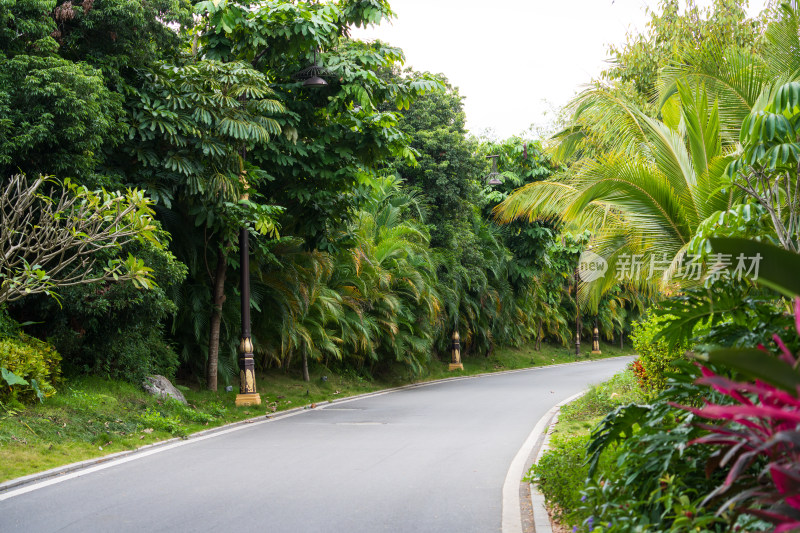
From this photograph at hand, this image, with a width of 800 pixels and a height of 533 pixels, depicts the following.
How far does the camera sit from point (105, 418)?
37.1 ft

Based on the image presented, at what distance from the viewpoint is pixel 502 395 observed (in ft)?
61.5

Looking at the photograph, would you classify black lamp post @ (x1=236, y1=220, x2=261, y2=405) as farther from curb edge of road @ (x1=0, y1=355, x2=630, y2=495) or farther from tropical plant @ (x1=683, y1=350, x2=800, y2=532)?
tropical plant @ (x1=683, y1=350, x2=800, y2=532)

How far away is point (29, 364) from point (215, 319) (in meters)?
5.10

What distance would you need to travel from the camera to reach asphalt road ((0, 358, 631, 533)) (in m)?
6.39

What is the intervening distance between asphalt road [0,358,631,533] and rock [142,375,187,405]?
6.33 ft

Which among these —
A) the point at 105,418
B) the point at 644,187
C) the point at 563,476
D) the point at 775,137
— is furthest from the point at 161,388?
the point at 775,137

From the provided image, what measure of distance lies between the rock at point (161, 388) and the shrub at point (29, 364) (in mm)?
1920

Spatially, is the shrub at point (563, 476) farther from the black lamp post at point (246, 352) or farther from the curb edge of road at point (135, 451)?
the black lamp post at point (246, 352)

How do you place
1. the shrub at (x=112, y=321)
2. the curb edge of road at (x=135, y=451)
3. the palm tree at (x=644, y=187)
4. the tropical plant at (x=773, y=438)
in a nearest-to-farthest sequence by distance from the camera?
1. the tropical plant at (x=773, y=438)
2. the curb edge of road at (x=135, y=451)
3. the palm tree at (x=644, y=187)
4. the shrub at (x=112, y=321)

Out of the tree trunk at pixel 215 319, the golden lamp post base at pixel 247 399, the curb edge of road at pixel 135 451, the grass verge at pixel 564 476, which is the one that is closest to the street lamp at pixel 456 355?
the curb edge of road at pixel 135 451

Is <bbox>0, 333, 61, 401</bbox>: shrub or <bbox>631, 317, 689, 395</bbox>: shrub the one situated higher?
<bbox>0, 333, 61, 401</bbox>: shrub

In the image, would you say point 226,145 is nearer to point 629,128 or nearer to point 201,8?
point 201,8

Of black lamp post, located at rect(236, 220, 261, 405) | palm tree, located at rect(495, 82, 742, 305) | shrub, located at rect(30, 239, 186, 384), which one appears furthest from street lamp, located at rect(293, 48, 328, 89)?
palm tree, located at rect(495, 82, 742, 305)

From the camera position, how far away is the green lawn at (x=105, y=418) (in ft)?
30.4
